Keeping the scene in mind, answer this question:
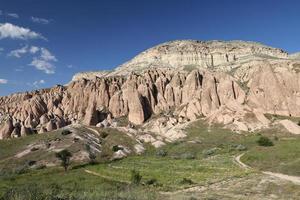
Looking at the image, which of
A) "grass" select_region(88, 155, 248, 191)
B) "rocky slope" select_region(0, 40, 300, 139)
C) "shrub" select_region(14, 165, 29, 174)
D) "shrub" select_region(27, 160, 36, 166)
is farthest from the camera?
"rocky slope" select_region(0, 40, 300, 139)

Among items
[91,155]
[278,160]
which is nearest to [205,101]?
[91,155]

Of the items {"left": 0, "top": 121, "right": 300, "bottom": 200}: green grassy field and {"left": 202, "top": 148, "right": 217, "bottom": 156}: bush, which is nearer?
{"left": 0, "top": 121, "right": 300, "bottom": 200}: green grassy field

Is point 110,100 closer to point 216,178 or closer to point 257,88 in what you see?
point 257,88

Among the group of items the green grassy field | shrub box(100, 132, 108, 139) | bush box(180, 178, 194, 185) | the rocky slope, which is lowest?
bush box(180, 178, 194, 185)

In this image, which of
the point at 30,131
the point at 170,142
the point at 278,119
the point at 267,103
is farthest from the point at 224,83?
the point at 30,131

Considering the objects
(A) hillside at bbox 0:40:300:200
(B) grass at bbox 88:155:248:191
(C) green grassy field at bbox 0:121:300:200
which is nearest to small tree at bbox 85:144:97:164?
(A) hillside at bbox 0:40:300:200

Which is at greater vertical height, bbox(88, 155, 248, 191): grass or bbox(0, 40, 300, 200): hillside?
bbox(0, 40, 300, 200): hillside

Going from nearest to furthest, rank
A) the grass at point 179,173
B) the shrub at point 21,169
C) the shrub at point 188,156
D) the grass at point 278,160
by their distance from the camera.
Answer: the grass at point 179,173, the grass at point 278,160, the shrub at point 21,169, the shrub at point 188,156

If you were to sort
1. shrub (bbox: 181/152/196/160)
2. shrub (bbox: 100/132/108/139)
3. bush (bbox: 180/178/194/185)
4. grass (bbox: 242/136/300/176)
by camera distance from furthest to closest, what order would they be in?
shrub (bbox: 100/132/108/139) → shrub (bbox: 181/152/196/160) → grass (bbox: 242/136/300/176) → bush (bbox: 180/178/194/185)

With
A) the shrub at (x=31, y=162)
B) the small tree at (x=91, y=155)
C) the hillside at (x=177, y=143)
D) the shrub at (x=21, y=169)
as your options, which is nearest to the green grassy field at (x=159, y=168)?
the hillside at (x=177, y=143)

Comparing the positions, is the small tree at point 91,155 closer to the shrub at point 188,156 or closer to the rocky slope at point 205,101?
the shrub at point 188,156

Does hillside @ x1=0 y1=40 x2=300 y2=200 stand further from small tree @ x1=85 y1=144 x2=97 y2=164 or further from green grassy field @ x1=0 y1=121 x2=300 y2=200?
small tree @ x1=85 y1=144 x2=97 y2=164

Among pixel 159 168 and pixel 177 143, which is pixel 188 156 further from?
pixel 177 143

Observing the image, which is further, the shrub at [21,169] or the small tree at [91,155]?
the small tree at [91,155]
